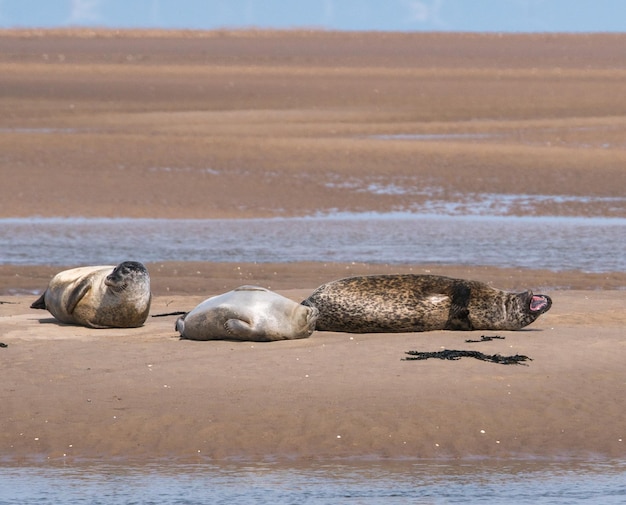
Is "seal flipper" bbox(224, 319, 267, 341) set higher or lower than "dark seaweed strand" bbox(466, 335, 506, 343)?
higher

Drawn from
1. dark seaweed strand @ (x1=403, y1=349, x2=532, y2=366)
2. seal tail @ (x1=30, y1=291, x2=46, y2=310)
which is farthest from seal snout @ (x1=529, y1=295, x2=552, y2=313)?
seal tail @ (x1=30, y1=291, x2=46, y2=310)

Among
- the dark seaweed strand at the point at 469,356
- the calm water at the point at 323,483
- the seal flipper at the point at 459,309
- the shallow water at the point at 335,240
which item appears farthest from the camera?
the shallow water at the point at 335,240

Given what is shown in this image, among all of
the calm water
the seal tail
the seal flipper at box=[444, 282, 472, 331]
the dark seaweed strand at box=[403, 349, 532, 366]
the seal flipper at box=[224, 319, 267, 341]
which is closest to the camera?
the calm water

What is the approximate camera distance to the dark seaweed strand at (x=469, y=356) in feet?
30.9

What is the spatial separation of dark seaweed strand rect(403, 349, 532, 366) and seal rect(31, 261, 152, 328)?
220 cm

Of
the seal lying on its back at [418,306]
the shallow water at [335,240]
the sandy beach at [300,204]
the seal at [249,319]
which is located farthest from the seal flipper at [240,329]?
the shallow water at [335,240]

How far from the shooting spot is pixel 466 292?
10688mm

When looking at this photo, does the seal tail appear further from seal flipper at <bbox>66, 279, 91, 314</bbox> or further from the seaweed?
the seaweed

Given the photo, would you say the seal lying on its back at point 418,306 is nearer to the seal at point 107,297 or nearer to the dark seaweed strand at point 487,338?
the dark seaweed strand at point 487,338

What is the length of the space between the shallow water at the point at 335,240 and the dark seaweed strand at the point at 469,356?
7301 mm

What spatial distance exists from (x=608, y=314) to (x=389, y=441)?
14.2 feet

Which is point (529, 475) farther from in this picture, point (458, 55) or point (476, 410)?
point (458, 55)

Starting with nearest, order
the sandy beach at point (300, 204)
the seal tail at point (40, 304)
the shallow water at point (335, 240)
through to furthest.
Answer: the sandy beach at point (300, 204)
the seal tail at point (40, 304)
the shallow water at point (335, 240)

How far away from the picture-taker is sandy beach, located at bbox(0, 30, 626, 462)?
317 inches
